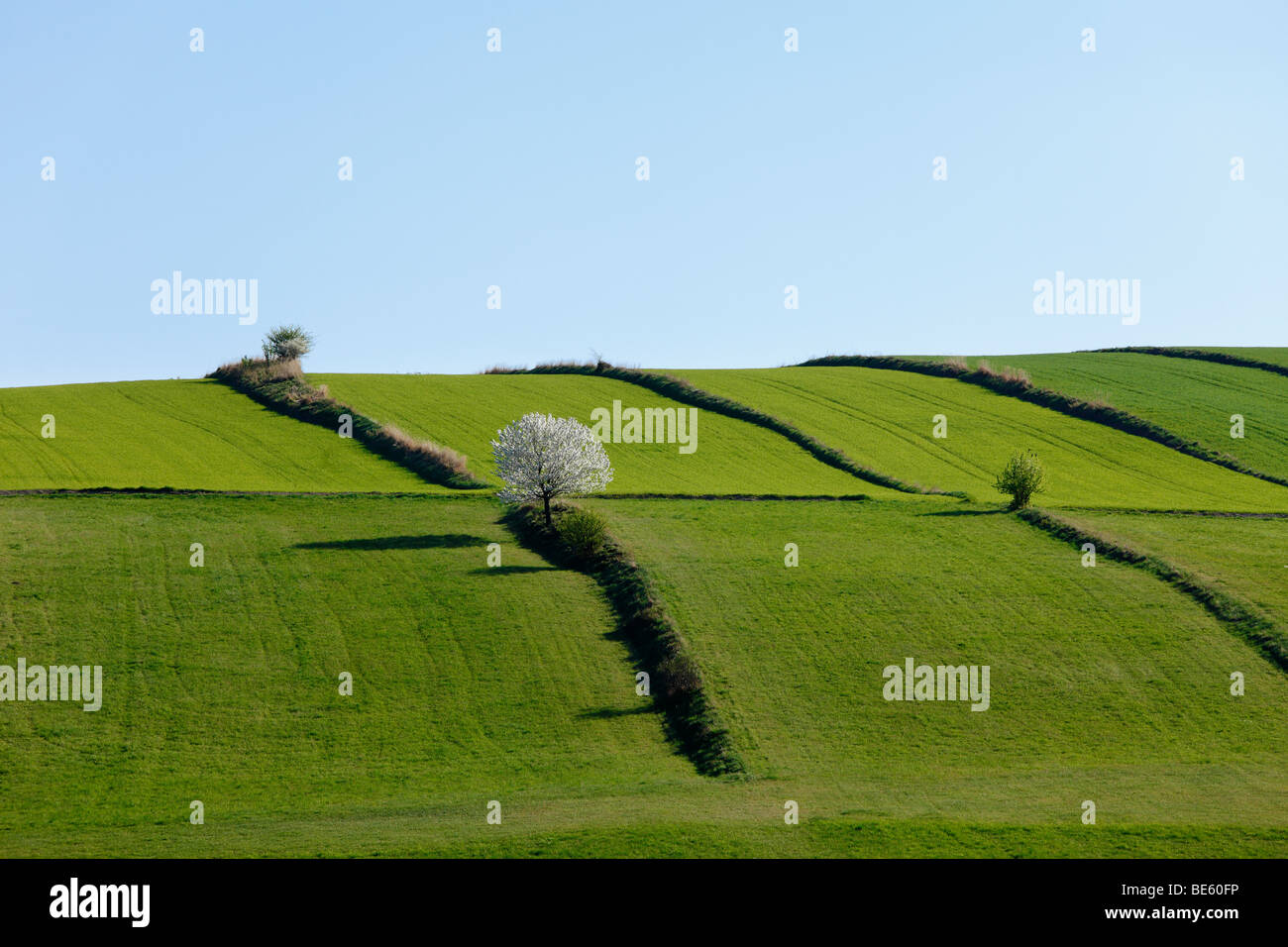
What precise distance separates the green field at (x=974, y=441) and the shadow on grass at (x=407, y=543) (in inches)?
1052

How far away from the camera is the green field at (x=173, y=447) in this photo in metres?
63.5

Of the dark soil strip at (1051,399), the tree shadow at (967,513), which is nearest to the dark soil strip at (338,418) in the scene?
the tree shadow at (967,513)

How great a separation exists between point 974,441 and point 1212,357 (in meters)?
40.7

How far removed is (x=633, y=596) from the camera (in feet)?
159

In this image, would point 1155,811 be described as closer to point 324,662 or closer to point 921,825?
point 921,825

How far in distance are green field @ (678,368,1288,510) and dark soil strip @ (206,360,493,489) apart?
77.6 feet

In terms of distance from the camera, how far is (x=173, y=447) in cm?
7100

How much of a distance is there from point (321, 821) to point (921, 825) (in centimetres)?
1492

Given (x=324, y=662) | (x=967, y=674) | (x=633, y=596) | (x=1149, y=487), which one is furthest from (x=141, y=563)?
(x=1149, y=487)

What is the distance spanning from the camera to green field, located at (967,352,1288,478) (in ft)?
252

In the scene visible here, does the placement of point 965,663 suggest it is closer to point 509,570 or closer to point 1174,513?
point 509,570
